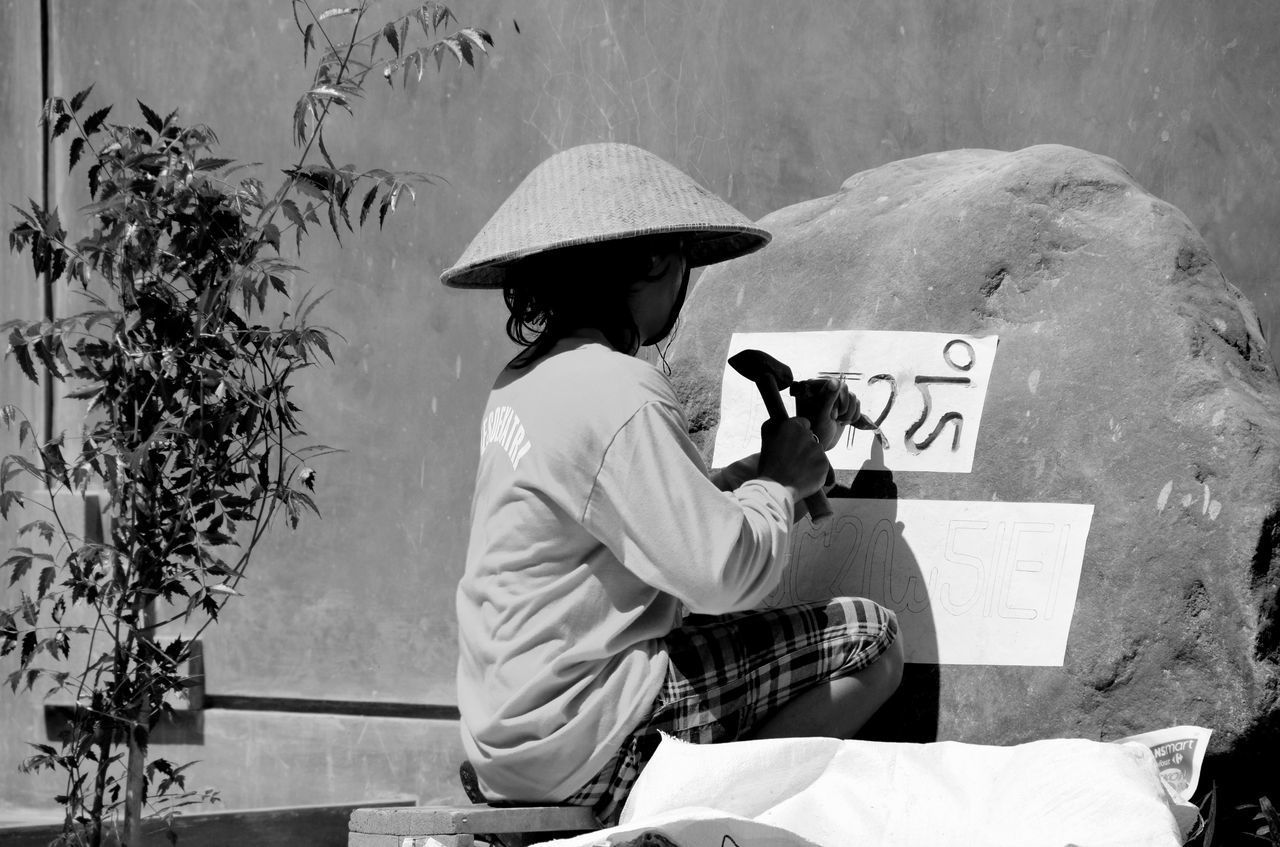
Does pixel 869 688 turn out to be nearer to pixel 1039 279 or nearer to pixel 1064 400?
pixel 1064 400

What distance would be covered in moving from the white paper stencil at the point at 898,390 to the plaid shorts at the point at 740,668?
488 mm

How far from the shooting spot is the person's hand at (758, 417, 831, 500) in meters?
2.37

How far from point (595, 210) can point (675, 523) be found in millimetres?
545

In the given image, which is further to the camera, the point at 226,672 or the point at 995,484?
the point at 226,672

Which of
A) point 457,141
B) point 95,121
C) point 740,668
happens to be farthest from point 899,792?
point 457,141

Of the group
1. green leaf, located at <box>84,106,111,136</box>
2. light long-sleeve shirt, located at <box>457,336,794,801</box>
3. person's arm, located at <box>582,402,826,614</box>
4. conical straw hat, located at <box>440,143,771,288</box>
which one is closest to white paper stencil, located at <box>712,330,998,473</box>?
conical straw hat, located at <box>440,143,771,288</box>

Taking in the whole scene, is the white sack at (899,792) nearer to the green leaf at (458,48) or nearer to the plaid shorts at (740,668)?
the plaid shorts at (740,668)

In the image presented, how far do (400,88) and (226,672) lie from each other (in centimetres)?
177

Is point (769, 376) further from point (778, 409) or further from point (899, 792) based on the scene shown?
point (899, 792)

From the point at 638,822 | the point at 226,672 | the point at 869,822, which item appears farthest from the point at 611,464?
the point at 226,672

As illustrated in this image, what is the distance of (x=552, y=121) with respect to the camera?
4.05m

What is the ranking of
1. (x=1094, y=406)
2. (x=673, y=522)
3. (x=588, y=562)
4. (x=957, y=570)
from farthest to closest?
(x=957, y=570) → (x=1094, y=406) → (x=588, y=562) → (x=673, y=522)

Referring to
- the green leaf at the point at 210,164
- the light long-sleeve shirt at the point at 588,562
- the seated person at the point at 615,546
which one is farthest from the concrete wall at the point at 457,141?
the light long-sleeve shirt at the point at 588,562

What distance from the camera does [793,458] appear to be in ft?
7.82
